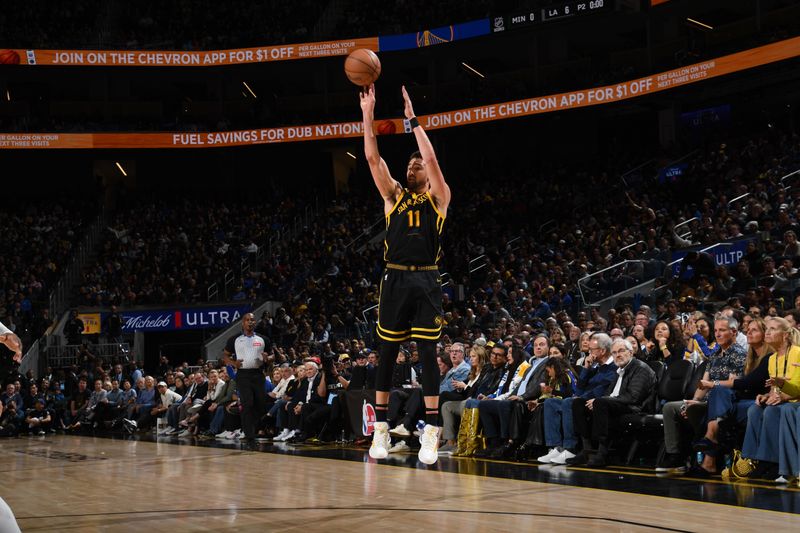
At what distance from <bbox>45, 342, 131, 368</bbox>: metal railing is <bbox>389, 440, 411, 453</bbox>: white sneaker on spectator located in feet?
44.2

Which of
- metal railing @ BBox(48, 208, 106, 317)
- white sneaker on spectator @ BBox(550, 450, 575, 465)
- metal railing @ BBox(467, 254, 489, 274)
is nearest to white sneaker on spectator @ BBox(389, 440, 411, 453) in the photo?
white sneaker on spectator @ BBox(550, 450, 575, 465)

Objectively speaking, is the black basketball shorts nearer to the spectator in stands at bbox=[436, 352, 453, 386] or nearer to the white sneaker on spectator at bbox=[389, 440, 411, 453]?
the white sneaker on spectator at bbox=[389, 440, 411, 453]

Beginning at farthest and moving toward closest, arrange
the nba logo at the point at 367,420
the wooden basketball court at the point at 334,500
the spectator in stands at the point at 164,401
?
the spectator in stands at the point at 164,401
the nba logo at the point at 367,420
the wooden basketball court at the point at 334,500

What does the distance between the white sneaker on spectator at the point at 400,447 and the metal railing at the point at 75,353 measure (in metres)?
13.5

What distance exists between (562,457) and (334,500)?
3.35m

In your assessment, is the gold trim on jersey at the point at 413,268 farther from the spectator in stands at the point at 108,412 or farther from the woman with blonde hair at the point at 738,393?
the spectator in stands at the point at 108,412

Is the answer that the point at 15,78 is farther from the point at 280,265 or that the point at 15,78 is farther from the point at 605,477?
the point at 605,477

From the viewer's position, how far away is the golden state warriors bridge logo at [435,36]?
2773 centimetres

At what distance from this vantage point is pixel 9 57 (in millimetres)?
28297

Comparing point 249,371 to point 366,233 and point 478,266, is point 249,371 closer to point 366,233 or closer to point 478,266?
point 478,266

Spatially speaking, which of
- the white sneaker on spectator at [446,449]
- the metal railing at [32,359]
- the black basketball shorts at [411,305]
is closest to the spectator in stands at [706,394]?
the white sneaker on spectator at [446,449]

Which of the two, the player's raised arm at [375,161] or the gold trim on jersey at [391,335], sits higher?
the player's raised arm at [375,161]

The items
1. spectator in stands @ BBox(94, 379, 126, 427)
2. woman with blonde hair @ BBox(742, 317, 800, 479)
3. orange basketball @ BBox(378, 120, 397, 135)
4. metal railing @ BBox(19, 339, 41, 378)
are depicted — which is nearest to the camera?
woman with blonde hair @ BBox(742, 317, 800, 479)

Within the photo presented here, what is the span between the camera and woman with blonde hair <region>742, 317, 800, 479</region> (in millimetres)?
7270
